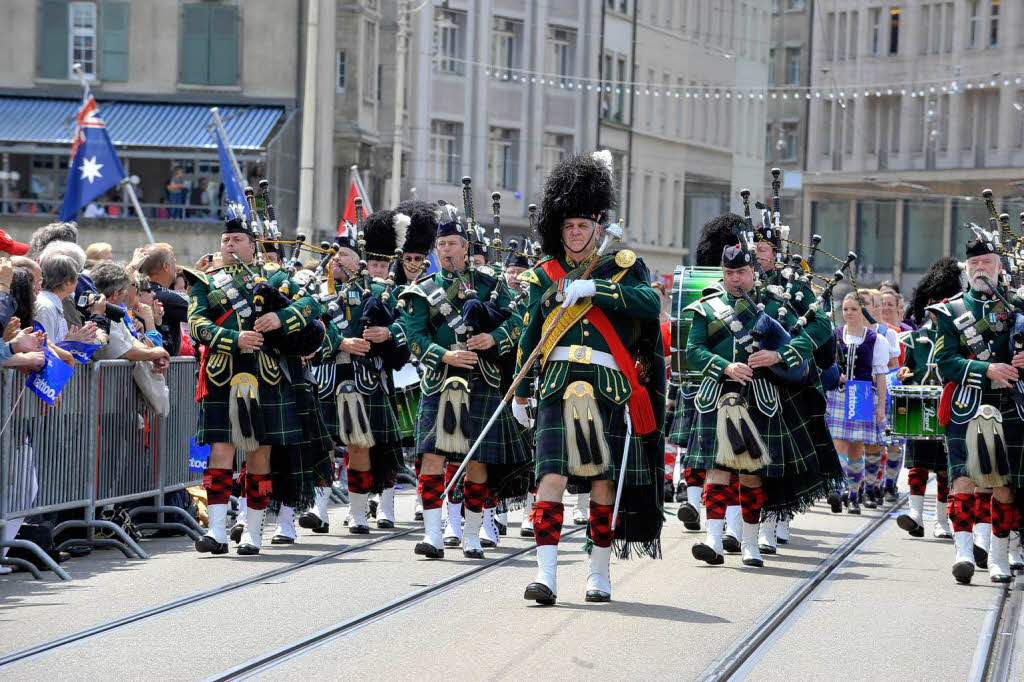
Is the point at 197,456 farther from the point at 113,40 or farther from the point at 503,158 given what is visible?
the point at 503,158

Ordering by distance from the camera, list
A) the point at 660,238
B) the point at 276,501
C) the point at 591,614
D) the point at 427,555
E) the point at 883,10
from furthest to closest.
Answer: the point at 883,10, the point at 660,238, the point at 276,501, the point at 427,555, the point at 591,614

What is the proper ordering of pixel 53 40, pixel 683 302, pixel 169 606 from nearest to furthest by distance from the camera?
pixel 169 606
pixel 683 302
pixel 53 40

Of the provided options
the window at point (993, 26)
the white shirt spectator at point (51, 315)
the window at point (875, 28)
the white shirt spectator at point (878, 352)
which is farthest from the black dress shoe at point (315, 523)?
the window at point (875, 28)

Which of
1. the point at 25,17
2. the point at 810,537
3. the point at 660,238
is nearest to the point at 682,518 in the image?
the point at 810,537

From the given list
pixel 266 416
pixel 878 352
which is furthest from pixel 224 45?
pixel 266 416

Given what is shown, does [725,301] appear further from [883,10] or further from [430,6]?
[883,10]

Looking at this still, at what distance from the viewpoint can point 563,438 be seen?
8523 mm

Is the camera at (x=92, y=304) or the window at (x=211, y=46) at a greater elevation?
the window at (x=211, y=46)

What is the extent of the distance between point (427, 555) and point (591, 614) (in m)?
2.29

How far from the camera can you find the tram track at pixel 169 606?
7104 millimetres

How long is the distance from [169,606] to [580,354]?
7.36 ft

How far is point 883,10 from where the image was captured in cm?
5600

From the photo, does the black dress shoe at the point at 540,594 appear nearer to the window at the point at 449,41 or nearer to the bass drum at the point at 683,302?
the bass drum at the point at 683,302

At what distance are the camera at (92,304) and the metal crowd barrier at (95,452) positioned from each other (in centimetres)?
30
